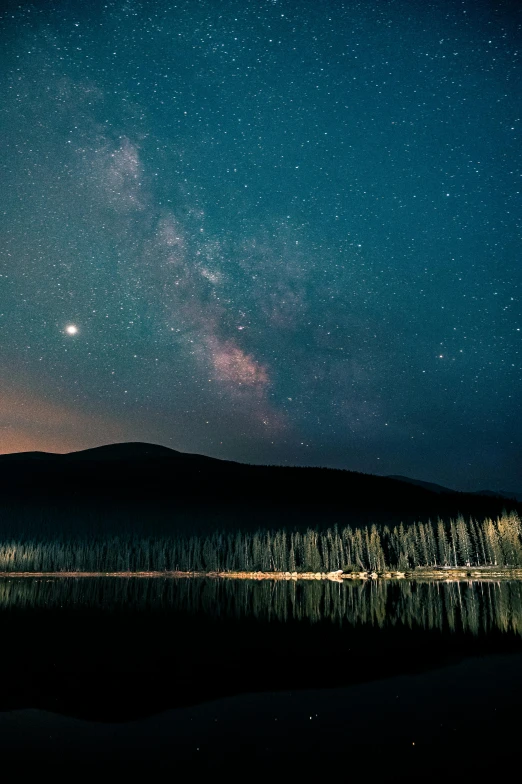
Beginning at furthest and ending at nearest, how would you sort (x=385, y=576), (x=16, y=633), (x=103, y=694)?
(x=385, y=576) → (x=16, y=633) → (x=103, y=694)

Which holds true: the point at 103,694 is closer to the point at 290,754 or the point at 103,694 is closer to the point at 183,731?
the point at 183,731

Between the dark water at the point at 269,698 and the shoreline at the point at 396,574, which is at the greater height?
the dark water at the point at 269,698

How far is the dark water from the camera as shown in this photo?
488 inches

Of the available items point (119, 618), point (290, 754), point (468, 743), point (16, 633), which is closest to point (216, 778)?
point (290, 754)

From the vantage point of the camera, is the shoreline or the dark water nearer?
the dark water

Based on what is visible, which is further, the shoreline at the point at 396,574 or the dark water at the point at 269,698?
the shoreline at the point at 396,574

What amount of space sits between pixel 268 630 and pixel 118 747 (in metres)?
21.7

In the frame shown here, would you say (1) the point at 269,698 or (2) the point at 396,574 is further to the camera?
(2) the point at 396,574

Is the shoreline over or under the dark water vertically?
under

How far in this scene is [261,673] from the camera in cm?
2098

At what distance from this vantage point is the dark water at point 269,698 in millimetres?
12383

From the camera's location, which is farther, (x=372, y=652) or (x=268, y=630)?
(x=268, y=630)

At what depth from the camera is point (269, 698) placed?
57.0 ft

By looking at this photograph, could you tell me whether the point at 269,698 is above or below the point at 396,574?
above
